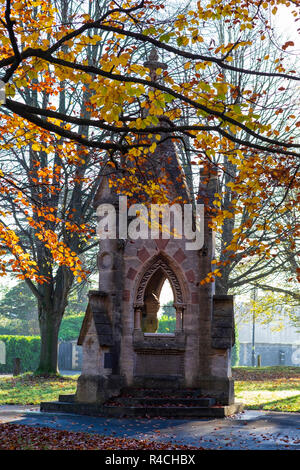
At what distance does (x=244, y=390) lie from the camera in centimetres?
2192

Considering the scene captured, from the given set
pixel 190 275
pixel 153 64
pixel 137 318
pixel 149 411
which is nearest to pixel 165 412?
pixel 149 411

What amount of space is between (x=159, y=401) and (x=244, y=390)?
855 centimetres

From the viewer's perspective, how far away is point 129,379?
1477cm

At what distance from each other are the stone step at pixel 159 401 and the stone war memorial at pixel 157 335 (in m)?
0.02

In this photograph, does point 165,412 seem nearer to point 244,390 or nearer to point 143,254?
point 143,254

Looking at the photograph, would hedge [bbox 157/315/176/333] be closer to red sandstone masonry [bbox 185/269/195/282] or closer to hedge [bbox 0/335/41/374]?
hedge [bbox 0/335/41/374]

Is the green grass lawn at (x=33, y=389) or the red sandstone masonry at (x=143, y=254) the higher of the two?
the red sandstone masonry at (x=143, y=254)

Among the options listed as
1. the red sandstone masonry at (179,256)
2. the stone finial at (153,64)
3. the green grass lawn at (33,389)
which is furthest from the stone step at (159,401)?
the stone finial at (153,64)

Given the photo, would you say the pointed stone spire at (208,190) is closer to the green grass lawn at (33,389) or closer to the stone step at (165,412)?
the stone step at (165,412)

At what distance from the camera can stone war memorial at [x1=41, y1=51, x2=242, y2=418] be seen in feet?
47.6

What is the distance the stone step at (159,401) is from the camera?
1398 centimetres
